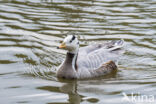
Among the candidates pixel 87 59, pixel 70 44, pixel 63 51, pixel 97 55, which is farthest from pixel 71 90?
pixel 63 51

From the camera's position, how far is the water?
1033 cm

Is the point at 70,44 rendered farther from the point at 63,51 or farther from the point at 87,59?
the point at 63,51

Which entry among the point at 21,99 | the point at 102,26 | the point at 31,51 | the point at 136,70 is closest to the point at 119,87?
the point at 136,70

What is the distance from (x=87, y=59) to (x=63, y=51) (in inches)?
75.4

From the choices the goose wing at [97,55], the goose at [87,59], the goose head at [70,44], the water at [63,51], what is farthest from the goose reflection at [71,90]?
the goose head at [70,44]

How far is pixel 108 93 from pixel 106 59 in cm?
252

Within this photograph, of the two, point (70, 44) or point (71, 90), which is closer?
point (71, 90)

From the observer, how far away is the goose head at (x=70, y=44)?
1125cm

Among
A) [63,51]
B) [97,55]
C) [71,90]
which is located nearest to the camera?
[71,90]

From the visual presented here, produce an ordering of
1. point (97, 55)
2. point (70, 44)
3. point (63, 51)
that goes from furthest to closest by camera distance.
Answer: point (63, 51), point (97, 55), point (70, 44)

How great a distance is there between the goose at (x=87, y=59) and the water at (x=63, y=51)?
31 centimetres

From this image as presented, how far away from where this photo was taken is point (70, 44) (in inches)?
446

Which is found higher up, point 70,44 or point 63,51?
point 70,44

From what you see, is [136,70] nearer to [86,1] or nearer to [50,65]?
[50,65]
